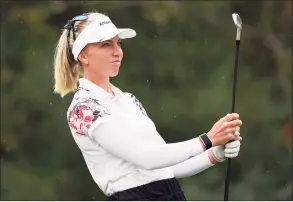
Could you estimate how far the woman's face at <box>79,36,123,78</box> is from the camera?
2086 mm

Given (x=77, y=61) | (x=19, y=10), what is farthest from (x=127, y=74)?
(x=77, y=61)

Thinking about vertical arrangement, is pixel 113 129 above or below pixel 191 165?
above

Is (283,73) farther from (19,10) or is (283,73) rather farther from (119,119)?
(119,119)

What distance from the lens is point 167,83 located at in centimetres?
480

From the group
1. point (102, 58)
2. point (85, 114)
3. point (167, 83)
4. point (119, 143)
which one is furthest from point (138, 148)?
point (167, 83)

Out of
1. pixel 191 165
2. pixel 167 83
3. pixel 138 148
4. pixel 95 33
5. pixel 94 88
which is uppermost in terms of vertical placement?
pixel 95 33

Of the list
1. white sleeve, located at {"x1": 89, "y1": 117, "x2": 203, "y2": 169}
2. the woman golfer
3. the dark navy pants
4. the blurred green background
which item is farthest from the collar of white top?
the blurred green background

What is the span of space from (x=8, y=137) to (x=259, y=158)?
1451 millimetres

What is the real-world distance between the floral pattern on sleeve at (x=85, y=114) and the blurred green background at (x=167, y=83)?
2.73 meters

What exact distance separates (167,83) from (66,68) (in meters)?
2.65

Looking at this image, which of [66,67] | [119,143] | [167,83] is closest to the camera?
[119,143]

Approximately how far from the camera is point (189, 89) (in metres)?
4.81

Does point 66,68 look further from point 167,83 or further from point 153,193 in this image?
point 167,83

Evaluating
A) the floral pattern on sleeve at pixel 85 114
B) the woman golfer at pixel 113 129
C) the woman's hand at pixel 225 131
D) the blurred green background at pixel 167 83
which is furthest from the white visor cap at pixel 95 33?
the blurred green background at pixel 167 83
